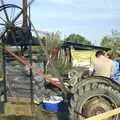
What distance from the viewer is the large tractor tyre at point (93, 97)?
29.9 feet

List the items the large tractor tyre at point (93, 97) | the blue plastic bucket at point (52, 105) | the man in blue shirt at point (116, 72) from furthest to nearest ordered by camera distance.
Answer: the blue plastic bucket at point (52, 105)
the man in blue shirt at point (116, 72)
the large tractor tyre at point (93, 97)

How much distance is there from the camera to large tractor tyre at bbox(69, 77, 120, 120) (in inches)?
358

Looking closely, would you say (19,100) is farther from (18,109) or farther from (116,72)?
(116,72)

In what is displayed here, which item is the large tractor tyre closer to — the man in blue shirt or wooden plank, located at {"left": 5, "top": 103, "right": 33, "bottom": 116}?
the man in blue shirt

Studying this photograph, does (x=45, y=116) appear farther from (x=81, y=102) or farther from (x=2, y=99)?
(x=81, y=102)

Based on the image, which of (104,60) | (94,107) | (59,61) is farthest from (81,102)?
(59,61)

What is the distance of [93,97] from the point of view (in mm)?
9305

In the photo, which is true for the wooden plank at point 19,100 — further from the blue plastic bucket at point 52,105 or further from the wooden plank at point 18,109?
the blue plastic bucket at point 52,105

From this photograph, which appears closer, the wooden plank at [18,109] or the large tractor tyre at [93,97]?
the large tractor tyre at [93,97]

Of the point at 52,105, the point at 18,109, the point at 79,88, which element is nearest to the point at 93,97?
the point at 79,88

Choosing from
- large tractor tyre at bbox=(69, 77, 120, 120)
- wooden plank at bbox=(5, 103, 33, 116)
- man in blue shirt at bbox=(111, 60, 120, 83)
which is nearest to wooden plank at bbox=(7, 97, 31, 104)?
wooden plank at bbox=(5, 103, 33, 116)

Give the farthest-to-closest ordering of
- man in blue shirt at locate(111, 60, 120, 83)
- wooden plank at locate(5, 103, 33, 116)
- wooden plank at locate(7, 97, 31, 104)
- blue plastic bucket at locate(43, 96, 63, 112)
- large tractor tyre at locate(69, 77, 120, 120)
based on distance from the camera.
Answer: blue plastic bucket at locate(43, 96, 63, 112), wooden plank at locate(7, 97, 31, 104), wooden plank at locate(5, 103, 33, 116), man in blue shirt at locate(111, 60, 120, 83), large tractor tyre at locate(69, 77, 120, 120)

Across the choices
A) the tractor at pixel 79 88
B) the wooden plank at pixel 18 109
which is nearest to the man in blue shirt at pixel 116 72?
the tractor at pixel 79 88

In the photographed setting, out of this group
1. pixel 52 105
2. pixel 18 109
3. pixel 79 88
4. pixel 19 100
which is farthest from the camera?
pixel 52 105
